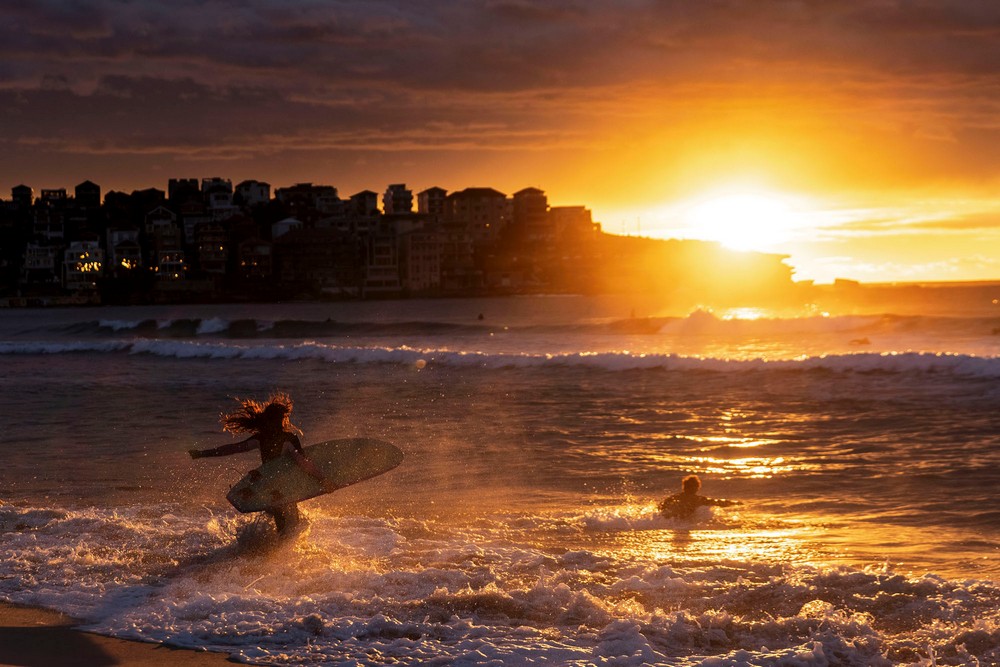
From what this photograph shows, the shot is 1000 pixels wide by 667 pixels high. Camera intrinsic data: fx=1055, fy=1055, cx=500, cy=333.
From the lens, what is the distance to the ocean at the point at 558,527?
24.8 ft

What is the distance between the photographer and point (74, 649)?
736cm

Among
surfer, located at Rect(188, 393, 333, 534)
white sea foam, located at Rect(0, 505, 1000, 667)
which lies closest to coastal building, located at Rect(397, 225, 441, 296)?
surfer, located at Rect(188, 393, 333, 534)

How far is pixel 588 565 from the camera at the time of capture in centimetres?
927

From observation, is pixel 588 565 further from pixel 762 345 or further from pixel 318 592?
pixel 762 345

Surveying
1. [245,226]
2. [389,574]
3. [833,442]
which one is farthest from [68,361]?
[245,226]

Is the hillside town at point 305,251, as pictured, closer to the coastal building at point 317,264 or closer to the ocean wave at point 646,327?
the coastal building at point 317,264

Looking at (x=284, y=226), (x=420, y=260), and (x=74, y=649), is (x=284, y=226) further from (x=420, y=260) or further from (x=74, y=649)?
(x=74, y=649)

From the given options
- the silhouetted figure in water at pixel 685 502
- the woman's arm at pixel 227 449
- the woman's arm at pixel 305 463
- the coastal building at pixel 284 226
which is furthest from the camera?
the coastal building at pixel 284 226

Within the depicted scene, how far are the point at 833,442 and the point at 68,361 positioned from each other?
34430 millimetres

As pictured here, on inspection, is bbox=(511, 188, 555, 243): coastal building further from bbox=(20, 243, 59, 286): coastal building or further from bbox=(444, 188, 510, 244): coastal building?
bbox=(20, 243, 59, 286): coastal building

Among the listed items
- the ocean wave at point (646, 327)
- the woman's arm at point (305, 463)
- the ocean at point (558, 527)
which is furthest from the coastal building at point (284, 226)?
the woman's arm at point (305, 463)

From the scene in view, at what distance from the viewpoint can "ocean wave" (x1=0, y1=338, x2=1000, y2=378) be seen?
24.5 m

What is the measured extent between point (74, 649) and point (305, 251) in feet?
501

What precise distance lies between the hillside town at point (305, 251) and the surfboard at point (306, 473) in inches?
5598
